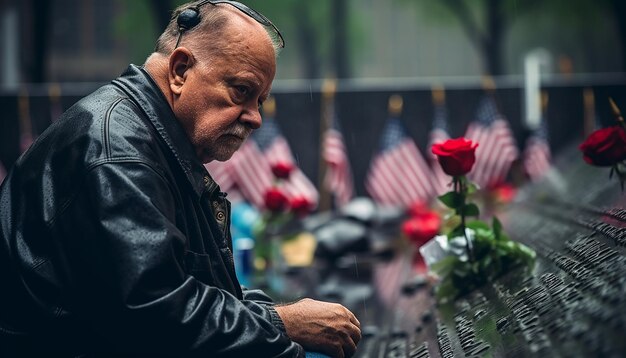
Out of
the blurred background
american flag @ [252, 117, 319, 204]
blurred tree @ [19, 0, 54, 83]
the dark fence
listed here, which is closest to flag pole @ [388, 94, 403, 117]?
the dark fence

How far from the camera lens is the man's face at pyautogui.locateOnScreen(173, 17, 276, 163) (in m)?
2.54

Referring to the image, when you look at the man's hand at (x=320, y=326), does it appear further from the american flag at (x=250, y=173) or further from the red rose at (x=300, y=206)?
the american flag at (x=250, y=173)

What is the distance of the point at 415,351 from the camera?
317 cm

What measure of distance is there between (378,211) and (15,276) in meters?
7.18

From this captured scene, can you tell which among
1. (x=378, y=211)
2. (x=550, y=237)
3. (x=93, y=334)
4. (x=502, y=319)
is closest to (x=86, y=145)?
(x=93, y=334)

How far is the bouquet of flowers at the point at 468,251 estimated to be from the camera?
3.77 meters

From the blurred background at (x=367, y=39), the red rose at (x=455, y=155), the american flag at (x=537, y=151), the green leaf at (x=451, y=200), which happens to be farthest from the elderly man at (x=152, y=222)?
the blurred background at (x=367, y=39)

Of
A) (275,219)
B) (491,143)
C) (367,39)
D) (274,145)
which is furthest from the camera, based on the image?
(367,39)

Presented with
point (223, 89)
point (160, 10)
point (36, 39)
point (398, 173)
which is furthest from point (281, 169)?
point (36, 39)

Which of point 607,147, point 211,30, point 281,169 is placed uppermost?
point 211,30

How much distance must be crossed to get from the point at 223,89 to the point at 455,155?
133 centimetres

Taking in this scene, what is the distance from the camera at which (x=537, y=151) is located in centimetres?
1156

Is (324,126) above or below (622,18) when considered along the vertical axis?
below

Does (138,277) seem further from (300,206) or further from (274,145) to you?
(274,145)
